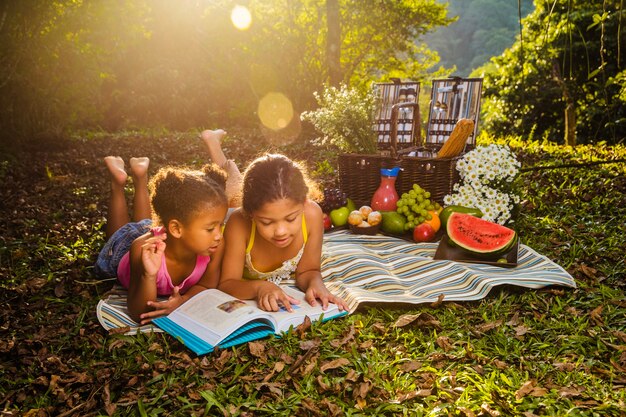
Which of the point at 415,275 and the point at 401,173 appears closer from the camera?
the point at 415,275

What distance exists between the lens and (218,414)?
250 cm

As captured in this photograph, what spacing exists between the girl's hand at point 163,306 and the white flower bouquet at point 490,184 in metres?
3.05

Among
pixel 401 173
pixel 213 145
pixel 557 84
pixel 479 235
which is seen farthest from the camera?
pixel 557 84

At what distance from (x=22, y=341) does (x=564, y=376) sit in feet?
10.2

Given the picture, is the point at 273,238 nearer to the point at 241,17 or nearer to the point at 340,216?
the point at 340,216

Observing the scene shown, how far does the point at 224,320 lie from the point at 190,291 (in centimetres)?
61

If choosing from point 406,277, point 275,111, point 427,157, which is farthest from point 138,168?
point 275,111

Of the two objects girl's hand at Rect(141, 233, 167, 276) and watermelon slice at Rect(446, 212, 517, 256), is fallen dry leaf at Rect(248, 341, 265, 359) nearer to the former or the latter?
girl's hand at Rect(141, 233, 167, 276)

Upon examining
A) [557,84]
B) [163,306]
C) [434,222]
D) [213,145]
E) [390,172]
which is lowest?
[163,306]

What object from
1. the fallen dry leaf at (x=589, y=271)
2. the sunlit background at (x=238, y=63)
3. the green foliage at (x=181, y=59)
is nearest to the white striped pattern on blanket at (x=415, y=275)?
the fallen dry leaf at (x=589, y=271)

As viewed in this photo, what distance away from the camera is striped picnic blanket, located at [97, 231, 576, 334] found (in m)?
3.57

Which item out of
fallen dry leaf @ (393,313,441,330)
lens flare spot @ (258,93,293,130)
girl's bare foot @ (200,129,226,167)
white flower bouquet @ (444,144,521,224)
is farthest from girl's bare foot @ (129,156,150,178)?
lens flare spot @ (258,93,293,130)

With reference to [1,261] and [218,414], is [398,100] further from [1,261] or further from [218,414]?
[218,414]

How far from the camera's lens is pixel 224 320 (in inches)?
120
